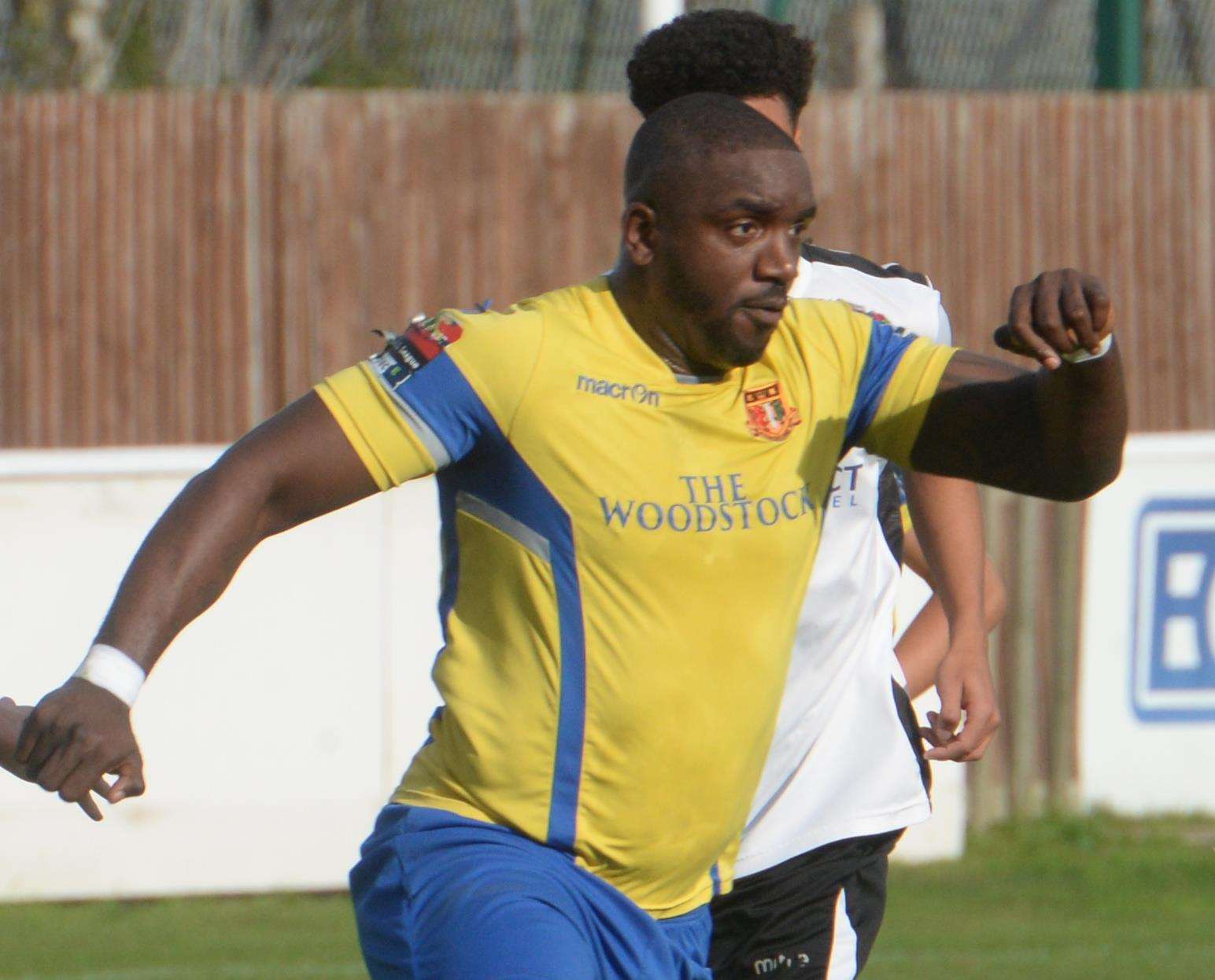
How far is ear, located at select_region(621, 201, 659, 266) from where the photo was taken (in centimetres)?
310

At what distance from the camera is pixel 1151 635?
7.89 meters

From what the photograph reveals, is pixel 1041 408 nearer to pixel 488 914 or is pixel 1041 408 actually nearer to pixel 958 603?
pixel 958 603

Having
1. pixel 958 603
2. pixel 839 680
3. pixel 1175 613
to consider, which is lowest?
pixel 1175 613

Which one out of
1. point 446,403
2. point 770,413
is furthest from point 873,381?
point 446,403

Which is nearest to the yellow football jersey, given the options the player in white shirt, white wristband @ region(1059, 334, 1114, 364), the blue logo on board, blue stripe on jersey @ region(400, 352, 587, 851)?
blue stripe on jersey @ region(400, 352, 587, 851)

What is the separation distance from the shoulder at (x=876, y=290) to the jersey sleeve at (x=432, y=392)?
101cm

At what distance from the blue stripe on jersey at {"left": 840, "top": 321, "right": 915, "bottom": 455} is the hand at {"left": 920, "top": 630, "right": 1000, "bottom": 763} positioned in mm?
693

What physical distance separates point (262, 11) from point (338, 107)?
3.34m

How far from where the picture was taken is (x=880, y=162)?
12.7 m

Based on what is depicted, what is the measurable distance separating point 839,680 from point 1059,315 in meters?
1.22

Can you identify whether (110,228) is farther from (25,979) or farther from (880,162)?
(25,979)

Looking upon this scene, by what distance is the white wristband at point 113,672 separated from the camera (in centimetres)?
253

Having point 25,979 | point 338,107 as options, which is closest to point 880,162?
point 338,107

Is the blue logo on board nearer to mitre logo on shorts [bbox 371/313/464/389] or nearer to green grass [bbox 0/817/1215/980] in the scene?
green grass [bbox 0/817/1215/980]
